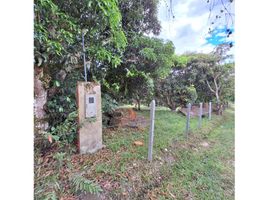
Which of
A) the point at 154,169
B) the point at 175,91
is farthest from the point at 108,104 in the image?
the point at 175,91

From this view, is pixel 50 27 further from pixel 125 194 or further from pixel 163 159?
pixel 163 159

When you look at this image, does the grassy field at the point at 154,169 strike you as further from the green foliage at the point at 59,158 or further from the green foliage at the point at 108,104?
the green foliage at the point at 108,104

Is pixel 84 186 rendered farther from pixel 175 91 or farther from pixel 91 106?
pixel 175 91

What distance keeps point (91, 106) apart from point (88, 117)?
0.08 meters

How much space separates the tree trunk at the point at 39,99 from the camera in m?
1.30

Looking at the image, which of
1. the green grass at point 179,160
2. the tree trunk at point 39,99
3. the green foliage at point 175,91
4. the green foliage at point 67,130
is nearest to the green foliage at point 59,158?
the green foliage at point 67,130

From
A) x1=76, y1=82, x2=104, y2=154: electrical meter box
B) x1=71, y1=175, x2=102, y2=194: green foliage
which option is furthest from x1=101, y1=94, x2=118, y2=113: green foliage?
x1=71, y1=175, x2=102, y2=194: green foliage

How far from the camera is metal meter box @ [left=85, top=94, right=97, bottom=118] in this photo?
4.63 ft
